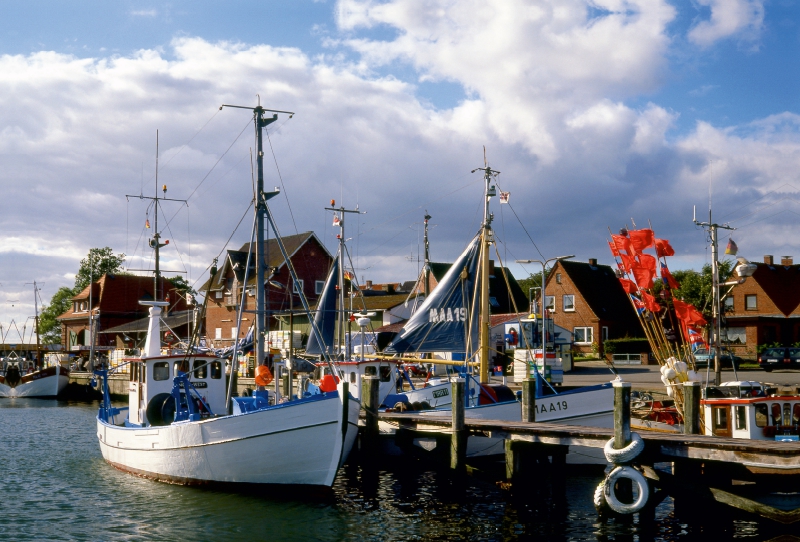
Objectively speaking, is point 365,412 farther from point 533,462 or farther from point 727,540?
point 727,540

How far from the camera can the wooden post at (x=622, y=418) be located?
16484 mm

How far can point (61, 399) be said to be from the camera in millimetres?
60531

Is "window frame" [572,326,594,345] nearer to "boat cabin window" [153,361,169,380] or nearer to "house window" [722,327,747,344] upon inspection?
"house window" [722,327,747,344]

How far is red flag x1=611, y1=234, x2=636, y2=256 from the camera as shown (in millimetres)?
26719

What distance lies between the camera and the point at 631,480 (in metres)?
17.0

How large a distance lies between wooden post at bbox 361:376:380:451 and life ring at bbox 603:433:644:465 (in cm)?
733

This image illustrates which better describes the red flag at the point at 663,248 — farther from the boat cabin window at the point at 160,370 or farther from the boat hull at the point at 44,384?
the boat hull at the point at 44,384

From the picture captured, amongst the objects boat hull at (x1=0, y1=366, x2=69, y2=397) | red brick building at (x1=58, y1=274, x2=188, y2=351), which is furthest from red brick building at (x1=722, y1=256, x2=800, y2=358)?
red brick building at (x1=58, y1=274, x2=188, y2=351)

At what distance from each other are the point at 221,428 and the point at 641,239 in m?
14.7

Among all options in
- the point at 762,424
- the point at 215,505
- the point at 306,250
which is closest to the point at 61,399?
the point at 306,250

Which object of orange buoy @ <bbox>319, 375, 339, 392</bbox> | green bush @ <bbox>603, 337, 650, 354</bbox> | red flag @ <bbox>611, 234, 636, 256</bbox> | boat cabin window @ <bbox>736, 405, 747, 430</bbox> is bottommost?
boat cabin window @ <bbox>736, 405, 747, 430</bbox>

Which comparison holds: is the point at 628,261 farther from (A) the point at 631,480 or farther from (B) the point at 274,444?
(B) the point at 274,444

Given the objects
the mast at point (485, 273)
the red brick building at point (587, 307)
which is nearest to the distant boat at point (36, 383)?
the red brick building at point (587, 307)

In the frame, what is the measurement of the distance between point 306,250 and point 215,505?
166ft
